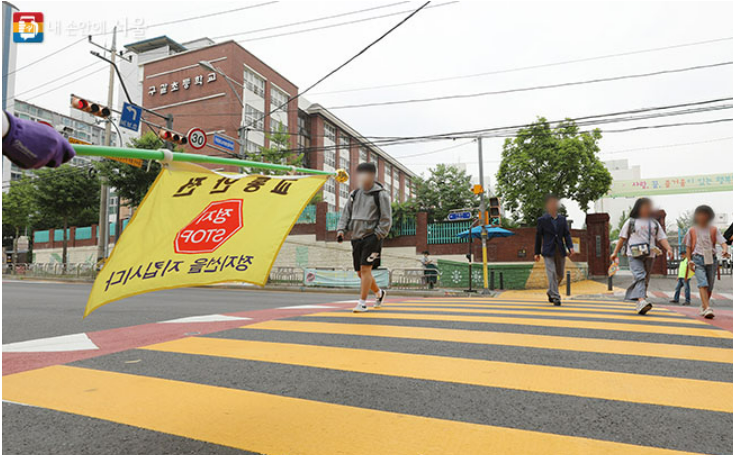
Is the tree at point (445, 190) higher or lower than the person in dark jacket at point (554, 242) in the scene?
higher

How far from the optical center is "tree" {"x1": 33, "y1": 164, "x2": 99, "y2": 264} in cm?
3162

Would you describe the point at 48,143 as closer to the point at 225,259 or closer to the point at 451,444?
the point at 225,259

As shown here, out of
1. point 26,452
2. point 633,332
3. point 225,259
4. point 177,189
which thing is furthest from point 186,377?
point 633,332

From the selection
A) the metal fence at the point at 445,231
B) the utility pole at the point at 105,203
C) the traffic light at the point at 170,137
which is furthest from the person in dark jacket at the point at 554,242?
the utility pole at the point at 105,203

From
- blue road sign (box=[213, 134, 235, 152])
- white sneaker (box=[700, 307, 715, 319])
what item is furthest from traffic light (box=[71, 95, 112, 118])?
white sneaker (box=[700, 307, 715, 319])

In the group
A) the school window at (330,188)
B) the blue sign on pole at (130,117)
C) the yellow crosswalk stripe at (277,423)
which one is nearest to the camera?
the yellow crosswalk stripe at (277,423)

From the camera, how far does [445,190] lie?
3938 cm

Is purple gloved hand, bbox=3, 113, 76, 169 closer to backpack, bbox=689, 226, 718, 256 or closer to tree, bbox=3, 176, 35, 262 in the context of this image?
backpack, bbox=689, 226, 718, 256

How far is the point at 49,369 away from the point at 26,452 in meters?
1.61

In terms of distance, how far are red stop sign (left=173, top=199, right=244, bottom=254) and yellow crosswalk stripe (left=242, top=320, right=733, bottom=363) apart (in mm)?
2434

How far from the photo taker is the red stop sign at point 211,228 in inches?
86.4

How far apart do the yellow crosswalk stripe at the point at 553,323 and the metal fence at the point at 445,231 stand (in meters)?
16.4

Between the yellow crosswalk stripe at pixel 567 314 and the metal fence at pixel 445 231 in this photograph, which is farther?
the metal fence at pixel 445 231

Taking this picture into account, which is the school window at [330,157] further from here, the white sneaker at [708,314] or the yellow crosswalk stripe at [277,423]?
the yellow crosswalk stripe at [277,423]
